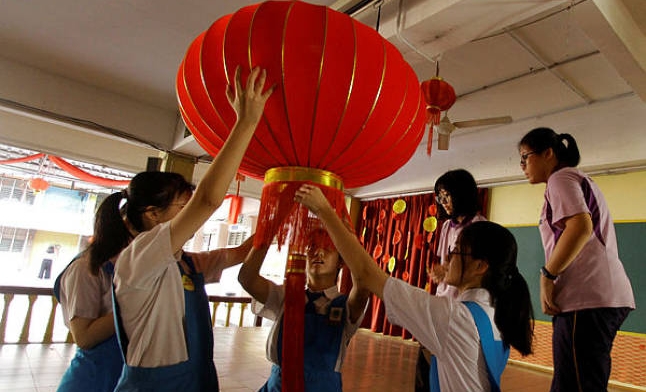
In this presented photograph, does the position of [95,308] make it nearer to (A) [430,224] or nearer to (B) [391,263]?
(A) [430,224]

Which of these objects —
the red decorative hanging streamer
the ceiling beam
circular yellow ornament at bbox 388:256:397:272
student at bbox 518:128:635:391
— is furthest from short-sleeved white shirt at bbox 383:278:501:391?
circular yellow ornament at bbox 388:256:397:272

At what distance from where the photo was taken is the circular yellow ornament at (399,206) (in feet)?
18.1

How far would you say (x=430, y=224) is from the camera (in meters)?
5.11

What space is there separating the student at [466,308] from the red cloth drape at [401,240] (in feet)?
13.0

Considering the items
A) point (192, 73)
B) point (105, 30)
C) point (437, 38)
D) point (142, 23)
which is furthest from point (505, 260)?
point (105, 30)

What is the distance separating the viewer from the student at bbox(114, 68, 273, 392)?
2.53ft

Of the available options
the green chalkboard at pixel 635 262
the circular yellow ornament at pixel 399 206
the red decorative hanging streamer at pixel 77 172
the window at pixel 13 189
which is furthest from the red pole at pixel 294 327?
the window at pixel 13 189

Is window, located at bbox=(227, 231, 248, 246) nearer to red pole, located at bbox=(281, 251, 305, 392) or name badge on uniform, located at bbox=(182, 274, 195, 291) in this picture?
name badge on uniform, located at bbox=(182, 274, 195, 291)

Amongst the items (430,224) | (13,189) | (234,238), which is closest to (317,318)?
(430,224)

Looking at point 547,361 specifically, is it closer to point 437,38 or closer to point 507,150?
point 507,150

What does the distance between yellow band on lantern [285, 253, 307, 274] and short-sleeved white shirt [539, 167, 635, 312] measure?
776 mm

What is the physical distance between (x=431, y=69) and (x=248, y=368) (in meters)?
2.69

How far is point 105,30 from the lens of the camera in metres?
3.14

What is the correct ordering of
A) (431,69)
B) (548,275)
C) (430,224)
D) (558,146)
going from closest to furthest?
(548,275)
(558,146)
(431,69)
(430,224)
